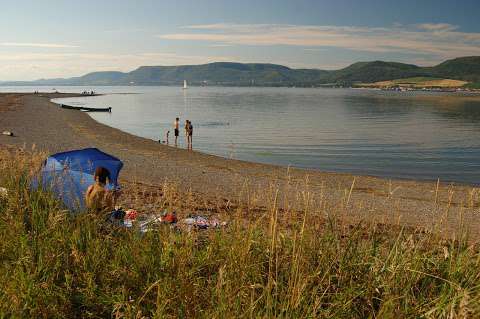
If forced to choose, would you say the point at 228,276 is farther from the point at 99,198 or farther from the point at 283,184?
the point at 283,184

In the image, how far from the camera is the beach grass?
140 inches

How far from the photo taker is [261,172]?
2242 cm

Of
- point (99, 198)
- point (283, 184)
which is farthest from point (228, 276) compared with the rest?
point (283, 184)

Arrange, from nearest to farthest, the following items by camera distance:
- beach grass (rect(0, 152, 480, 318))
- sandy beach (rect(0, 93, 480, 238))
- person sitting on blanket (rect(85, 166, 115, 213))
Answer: beach grass (rect(0, 152, 480, 318)), person sitting on blanket (rect(85, 166, 115, 213)), sandy beach (rect(0, 93, 480, 238))

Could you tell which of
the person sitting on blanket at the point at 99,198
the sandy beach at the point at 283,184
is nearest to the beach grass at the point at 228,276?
the person sitting on blanket at the point at 99,198

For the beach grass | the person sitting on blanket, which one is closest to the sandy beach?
the person sitting on blanket

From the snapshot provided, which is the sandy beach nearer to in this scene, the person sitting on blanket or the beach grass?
the person sitting on blanket

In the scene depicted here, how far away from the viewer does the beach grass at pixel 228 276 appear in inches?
140

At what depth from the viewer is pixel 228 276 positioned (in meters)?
3.90

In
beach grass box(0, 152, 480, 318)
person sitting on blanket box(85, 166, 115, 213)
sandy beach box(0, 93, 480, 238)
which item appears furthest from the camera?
sandy beach box(0, 93, 480, 238)

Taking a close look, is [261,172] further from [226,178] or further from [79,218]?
[79,218]

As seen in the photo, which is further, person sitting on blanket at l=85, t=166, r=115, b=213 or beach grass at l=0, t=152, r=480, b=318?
person sitting on blanket at l=85, t=166, r=115, b=213

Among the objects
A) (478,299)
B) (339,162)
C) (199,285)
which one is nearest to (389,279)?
(478,299)

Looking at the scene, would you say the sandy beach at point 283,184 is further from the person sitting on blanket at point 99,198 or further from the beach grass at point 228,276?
the beach grass at point 228,276
